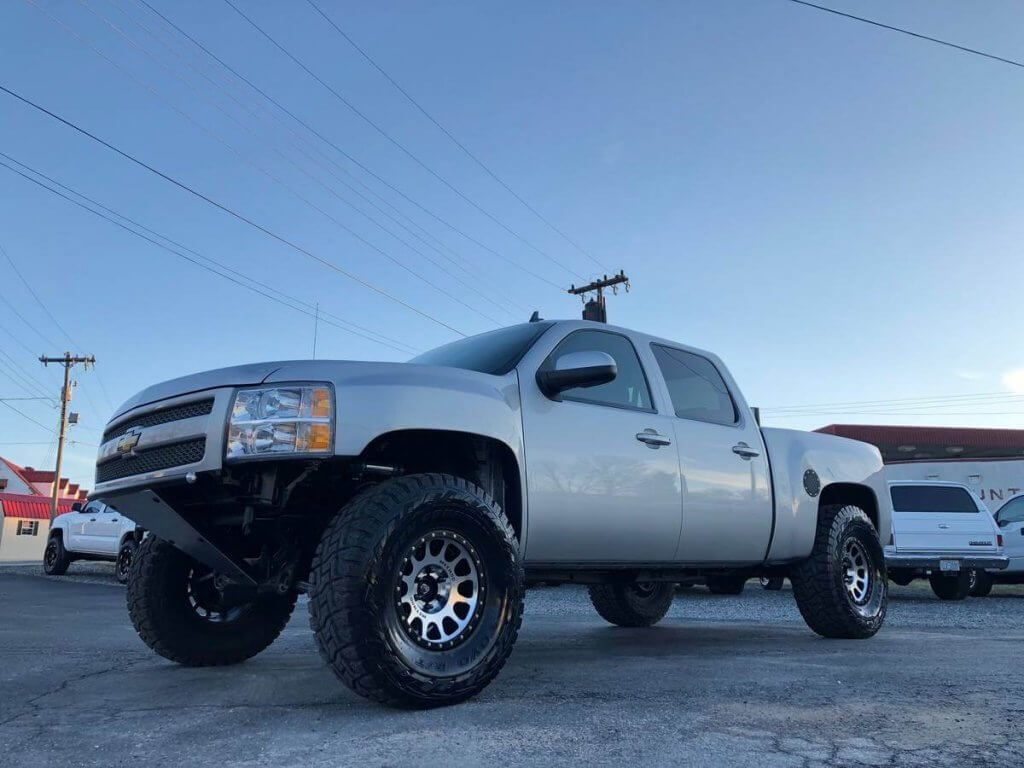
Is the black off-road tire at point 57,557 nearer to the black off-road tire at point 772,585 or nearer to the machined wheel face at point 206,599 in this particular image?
the black off-road tire at point 772,585

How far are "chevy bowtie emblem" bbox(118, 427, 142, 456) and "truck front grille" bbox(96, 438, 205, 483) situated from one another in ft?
0.10

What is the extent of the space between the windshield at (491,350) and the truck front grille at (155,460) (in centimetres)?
129

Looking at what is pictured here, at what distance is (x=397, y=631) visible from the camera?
3.56m

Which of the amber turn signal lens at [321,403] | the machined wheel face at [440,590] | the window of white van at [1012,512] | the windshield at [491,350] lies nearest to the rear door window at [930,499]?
the window of white van at [1012,512]

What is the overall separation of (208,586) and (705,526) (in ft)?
9.69

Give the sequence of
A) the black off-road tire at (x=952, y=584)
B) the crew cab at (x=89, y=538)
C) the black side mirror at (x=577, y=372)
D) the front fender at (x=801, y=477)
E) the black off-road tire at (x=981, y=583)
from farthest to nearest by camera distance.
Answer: the crew cab at (x=89, y=538) < the black off-road tire at (x=981, y=583) < the black off-road tire at (x=952, y=584) < the front fender at (x=801, y=477) < the black side mirror at (x=577, y=372)

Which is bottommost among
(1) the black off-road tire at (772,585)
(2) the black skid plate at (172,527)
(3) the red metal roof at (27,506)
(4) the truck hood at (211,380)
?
(1) the black off-road tire at (772,585)

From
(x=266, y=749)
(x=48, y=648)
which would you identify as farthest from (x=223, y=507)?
(x=48, y=648)

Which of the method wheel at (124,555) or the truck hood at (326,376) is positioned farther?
the method wheel at (124,555)

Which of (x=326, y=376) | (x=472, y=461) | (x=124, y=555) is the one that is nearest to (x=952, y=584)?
(x=472, y=461)

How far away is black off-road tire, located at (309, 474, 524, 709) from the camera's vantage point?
3441 mm

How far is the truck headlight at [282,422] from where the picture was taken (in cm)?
371

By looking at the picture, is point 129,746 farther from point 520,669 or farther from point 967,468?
point 967,468

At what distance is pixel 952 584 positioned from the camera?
13.3 meters
